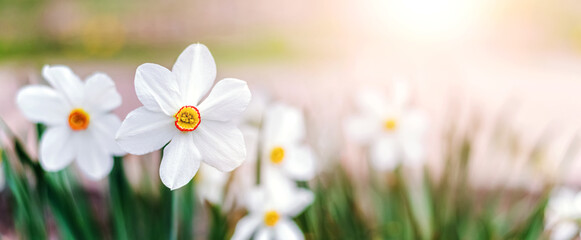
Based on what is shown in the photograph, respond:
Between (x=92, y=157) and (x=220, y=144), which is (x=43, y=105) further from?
(x=220, y=144)

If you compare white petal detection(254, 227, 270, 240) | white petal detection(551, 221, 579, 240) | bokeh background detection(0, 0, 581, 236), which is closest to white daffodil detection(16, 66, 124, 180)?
white petal detection(254, 227, 270, 240)

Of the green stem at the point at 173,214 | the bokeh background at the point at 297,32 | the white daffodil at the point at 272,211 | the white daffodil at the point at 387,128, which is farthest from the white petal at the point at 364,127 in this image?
the bokeh background at the point at 297,32

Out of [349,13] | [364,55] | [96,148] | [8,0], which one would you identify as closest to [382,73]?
[364,55]

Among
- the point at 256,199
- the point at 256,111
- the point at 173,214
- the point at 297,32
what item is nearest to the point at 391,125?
the point at 256,111

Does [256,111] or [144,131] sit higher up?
[144,131]

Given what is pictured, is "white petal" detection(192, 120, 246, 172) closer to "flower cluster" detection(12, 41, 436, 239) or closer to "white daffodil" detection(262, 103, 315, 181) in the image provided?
"flower cluster" detection(12, 41, 436, 239)

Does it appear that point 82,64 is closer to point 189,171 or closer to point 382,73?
point 382,73
